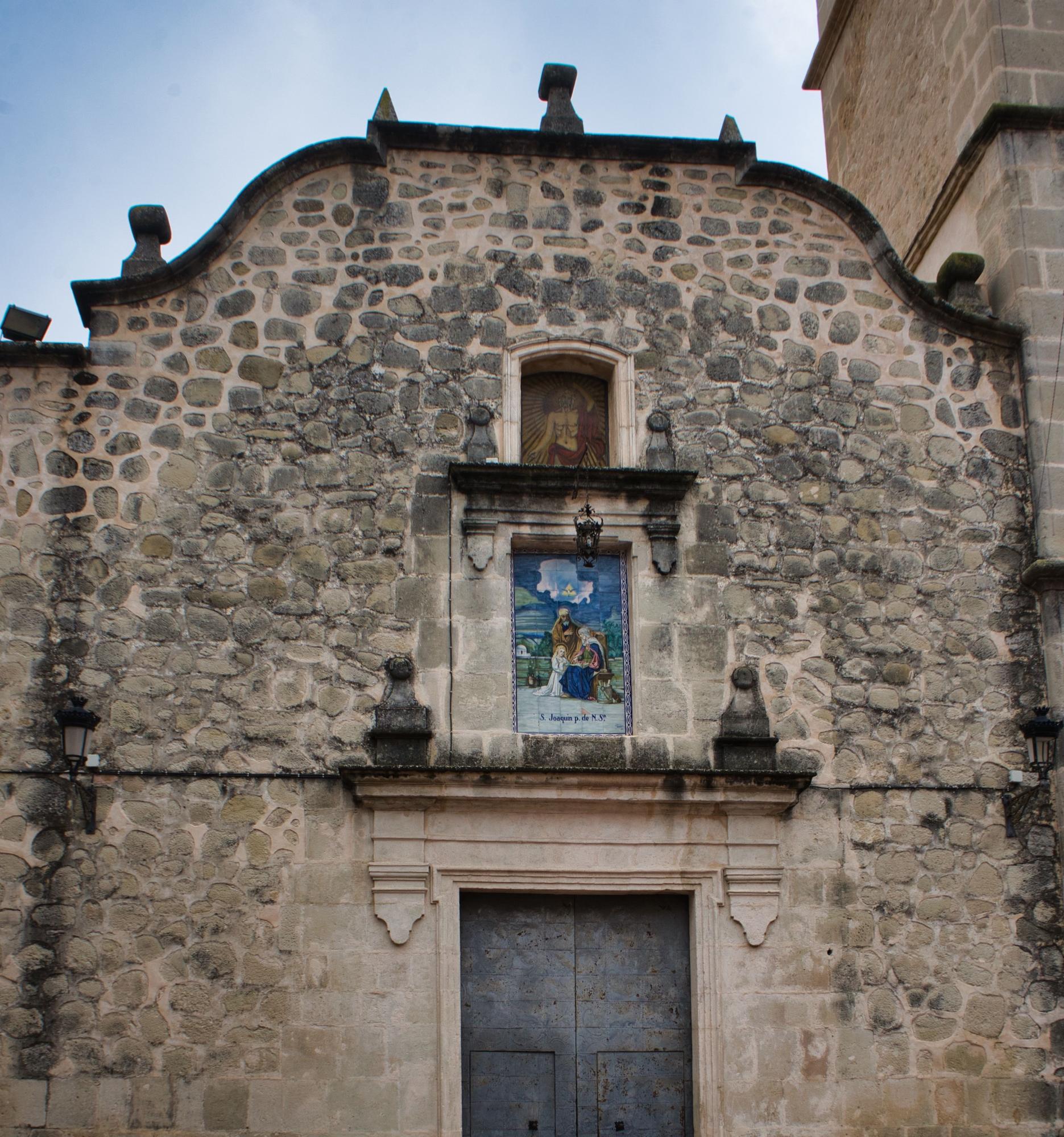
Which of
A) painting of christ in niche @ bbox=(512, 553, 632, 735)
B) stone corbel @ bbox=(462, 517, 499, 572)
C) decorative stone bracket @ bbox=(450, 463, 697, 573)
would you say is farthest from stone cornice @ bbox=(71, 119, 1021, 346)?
painting of christ in niche @ bbox=(512, 553, 632, 735)

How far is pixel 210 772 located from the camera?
28.3 feet

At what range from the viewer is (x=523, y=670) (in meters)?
9.12

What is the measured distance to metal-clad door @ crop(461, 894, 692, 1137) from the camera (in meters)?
8.57

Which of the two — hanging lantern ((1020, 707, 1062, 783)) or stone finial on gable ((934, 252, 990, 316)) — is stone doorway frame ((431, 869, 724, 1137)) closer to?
hanging lantern ((1020, 707, 1062, 783))

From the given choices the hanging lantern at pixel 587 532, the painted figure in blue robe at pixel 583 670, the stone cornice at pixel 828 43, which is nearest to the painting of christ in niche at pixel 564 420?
the hanging lantern at pixel 587 532

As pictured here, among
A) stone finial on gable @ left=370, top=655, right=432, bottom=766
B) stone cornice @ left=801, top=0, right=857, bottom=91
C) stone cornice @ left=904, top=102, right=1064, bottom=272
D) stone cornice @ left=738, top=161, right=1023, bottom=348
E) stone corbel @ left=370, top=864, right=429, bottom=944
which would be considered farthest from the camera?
stone cornice @ left=801, top=0, right=857, bottom=91

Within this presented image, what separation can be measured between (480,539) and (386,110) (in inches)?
128

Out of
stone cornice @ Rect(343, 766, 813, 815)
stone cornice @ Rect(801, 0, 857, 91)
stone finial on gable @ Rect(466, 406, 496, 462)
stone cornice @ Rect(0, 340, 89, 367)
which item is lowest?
stone cornice @ Rect(343, 766, 813, 815)

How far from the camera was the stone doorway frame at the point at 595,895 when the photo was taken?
27.5 ft

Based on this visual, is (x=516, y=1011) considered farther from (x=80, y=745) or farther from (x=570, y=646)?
(x=80, y=745)

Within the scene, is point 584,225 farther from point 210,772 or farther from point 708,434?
point 210,772

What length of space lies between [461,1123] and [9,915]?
115 inches

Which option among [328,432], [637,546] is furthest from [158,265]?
[637,546]

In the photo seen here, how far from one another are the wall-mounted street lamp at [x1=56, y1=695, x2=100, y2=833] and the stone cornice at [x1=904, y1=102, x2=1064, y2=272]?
7370 mm
